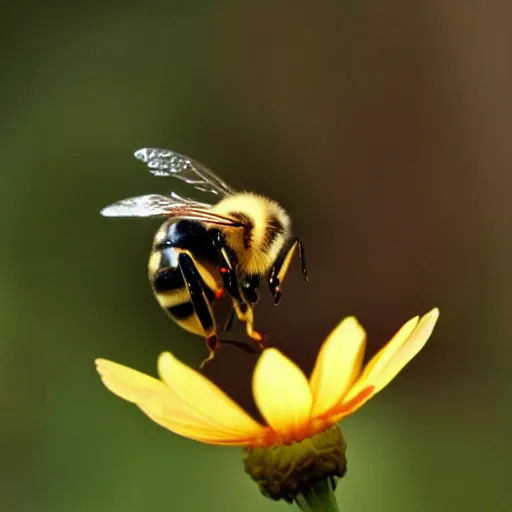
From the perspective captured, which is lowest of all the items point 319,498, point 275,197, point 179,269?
point 319,498

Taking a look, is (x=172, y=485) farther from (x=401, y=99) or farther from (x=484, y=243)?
(x=401, y=99)

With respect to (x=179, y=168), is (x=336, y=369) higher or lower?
lower

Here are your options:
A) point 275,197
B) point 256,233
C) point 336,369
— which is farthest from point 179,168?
point 275,197

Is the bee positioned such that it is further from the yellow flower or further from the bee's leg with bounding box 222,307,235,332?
the yellow flower

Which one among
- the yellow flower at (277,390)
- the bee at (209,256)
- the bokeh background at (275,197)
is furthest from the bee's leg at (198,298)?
the bokeh background at (275,197)

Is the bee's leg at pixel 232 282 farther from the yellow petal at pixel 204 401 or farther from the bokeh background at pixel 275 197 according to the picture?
the bokeh background at pixel 275 197

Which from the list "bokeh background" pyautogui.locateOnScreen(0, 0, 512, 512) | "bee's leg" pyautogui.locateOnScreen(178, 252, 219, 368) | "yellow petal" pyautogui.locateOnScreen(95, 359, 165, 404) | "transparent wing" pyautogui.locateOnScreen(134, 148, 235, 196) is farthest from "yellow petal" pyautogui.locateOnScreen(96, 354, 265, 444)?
"bokeh background" pyautogui.locateOnScreen(0, 0, 512, 512)

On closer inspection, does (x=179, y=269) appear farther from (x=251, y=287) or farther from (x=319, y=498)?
(x=319, y=498)
